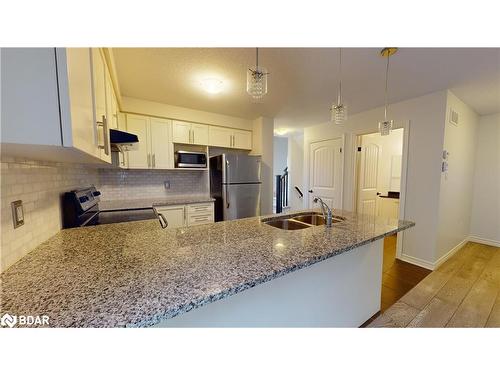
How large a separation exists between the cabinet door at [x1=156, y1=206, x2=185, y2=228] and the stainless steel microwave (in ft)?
2.23

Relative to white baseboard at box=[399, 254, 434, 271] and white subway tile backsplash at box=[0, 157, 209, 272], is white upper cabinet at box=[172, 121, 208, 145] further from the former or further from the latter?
white baseboard at box=[399, 254, 434, 271]

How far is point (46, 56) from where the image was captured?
55 centimetres

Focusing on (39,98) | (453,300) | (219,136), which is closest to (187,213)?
(219,136)

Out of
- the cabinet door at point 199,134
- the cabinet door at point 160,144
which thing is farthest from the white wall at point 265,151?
the cabinet door at point 160,144

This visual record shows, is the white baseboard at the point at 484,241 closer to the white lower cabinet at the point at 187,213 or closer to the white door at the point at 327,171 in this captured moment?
the white door at the point at 327,171

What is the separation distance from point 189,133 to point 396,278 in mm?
Result: 3464

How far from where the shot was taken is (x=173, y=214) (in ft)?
8.95

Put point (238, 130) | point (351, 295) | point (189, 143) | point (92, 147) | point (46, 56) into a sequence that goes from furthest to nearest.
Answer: point (238, 130), point (189, 143), point (351, 295), point (92, 147), point (46, 56)

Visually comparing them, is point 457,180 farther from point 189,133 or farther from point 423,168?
point 189,133

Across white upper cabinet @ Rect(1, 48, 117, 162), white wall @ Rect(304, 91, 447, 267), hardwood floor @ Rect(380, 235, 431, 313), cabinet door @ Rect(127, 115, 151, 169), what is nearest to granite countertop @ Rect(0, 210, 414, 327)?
white upper cabinet @ Rect(1, 48, 117, 162)

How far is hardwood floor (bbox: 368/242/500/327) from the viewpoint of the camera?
1608 millimetres
